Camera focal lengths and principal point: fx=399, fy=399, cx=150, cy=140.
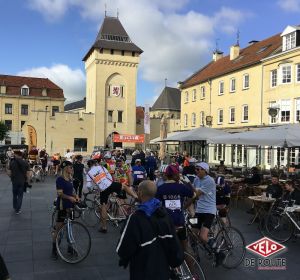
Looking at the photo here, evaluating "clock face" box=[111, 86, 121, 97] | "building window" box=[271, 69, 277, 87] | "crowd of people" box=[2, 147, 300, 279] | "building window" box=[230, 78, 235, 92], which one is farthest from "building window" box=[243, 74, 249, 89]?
"clock face" box=[111, 86, 121, 97]

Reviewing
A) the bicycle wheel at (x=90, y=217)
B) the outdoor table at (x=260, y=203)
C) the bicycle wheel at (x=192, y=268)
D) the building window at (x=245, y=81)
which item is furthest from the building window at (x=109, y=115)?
the bicycle wheel at (x=192, y=268)

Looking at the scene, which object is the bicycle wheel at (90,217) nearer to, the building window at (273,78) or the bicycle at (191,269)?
the bicycle at (191,269)

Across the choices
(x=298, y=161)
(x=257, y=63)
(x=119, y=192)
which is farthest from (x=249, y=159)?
(x=119, y=192)

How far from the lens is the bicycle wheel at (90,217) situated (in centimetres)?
1026

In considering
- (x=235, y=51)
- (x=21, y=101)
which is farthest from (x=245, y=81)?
(x=21, y=101)

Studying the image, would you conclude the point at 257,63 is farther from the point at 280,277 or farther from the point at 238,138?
the point at 280,277

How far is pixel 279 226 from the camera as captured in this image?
29.7 feet

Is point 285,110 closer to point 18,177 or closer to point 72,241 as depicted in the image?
point 18,177

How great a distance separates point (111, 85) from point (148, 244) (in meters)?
59.5

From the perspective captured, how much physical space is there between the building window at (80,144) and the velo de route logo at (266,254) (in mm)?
52677

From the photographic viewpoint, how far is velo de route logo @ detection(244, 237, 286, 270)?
7.04 metres

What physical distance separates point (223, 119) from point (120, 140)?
67.6ft

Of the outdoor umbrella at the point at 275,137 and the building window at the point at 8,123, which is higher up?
the building window at the point at 8,123

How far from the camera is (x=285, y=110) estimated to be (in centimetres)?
3247
